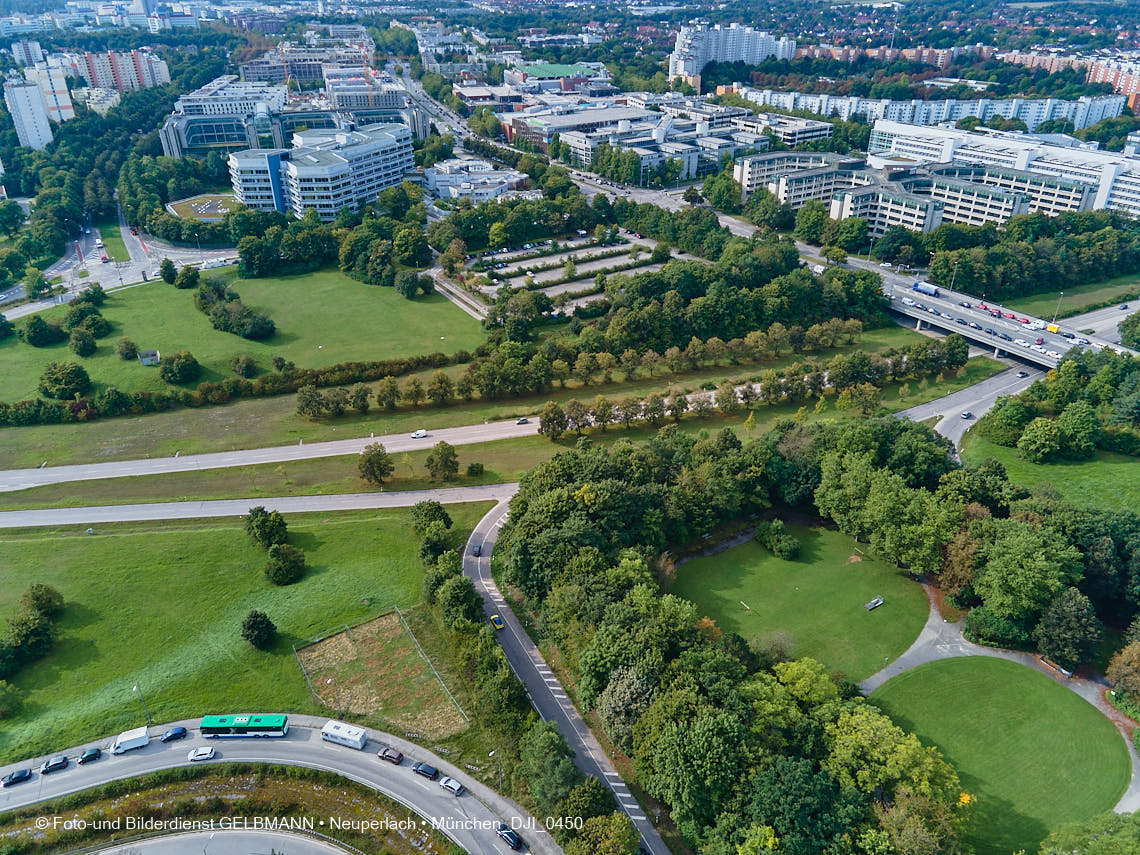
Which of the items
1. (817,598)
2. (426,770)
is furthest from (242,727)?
(817,598)

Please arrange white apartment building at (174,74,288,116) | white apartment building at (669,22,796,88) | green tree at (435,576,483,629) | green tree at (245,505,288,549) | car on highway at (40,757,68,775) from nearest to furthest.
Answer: car on highway at (40,757,68,775), green tree at (435,576,483,629), green tree at (245,505,288,549), white apartment building at (174,74,288,116), white apartment building at (669,22,796,88)

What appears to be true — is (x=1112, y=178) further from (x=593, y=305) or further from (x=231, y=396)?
(x=231, y=396)

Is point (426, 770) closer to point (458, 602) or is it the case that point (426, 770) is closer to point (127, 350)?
point (458, 602)

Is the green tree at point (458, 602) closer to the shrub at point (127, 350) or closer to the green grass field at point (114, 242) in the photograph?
the shrub at point (127, 350)

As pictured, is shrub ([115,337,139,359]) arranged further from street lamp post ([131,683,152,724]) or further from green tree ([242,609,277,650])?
street lamp post ([131,683,152,724])

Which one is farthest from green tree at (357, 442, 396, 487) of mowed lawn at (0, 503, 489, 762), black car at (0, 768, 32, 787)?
black car at (0, 768, 32, 787)

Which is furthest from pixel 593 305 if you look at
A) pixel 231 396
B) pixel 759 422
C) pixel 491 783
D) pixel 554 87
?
pixel 554 87

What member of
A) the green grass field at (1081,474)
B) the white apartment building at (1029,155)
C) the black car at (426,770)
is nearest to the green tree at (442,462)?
the black car at (426,770)
